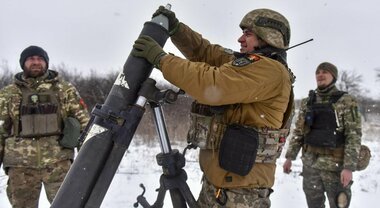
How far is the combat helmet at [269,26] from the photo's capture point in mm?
2479

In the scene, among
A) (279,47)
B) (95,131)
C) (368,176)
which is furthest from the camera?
(368,176)

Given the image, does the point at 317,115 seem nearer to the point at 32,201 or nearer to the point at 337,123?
the point at 337,123

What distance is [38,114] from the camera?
400 cm

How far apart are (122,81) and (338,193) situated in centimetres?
329

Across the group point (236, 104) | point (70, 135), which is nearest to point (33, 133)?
point (70, 135)

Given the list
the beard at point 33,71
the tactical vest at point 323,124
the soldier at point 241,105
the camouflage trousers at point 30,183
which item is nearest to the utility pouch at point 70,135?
the camouflage trousers at point 30,183

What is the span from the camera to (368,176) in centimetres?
911

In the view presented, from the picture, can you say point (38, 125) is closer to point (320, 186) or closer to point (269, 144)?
point (269, 144)

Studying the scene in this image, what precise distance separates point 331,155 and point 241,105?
2749 mm

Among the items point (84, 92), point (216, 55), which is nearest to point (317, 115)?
point (216, 55)

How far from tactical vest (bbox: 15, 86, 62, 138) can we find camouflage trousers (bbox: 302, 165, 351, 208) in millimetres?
2978

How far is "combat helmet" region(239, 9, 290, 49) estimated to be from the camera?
248 centimetres

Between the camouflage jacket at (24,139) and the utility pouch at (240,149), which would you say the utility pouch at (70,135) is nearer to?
the camouflage jacket at (24,139)

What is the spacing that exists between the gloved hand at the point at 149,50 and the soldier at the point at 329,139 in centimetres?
305
